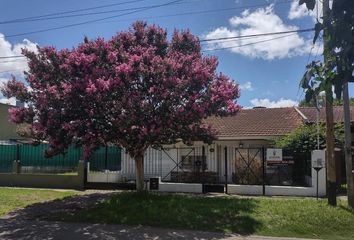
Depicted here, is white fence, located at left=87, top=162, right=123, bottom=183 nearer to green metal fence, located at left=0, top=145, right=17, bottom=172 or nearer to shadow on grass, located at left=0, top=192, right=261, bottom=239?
green metal fence, located at left=0, top=145, right=17, bottom=172

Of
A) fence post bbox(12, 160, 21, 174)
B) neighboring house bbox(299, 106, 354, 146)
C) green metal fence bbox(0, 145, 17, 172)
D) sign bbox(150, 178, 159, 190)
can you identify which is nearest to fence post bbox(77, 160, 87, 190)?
sign bbox(150, 178, 159, 190)

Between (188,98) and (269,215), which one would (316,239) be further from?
(188,98)

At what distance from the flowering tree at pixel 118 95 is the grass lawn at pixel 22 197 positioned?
2487 mm

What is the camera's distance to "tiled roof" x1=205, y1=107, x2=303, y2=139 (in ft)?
81.6

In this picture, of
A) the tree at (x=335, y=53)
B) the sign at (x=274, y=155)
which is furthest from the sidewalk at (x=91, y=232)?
the tree at (x=335, y=53)

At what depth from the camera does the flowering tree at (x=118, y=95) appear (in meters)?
13.8

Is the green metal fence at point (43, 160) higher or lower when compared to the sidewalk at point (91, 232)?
higher

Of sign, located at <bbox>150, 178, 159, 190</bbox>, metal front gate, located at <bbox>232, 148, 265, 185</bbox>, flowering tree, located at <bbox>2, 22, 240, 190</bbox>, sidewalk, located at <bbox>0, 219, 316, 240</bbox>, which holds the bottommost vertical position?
sidewalk, located at <bbox>0, 219, 316, 240</bbox>

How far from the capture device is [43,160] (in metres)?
22.9

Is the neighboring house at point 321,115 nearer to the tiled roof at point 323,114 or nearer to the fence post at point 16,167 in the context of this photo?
the tiled roof at point 323,114

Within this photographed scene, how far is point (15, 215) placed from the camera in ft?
46.4

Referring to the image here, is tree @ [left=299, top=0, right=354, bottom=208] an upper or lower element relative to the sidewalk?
upper

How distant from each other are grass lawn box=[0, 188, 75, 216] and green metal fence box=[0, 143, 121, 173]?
306cm

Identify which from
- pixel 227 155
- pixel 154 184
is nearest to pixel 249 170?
pixel 227 155
